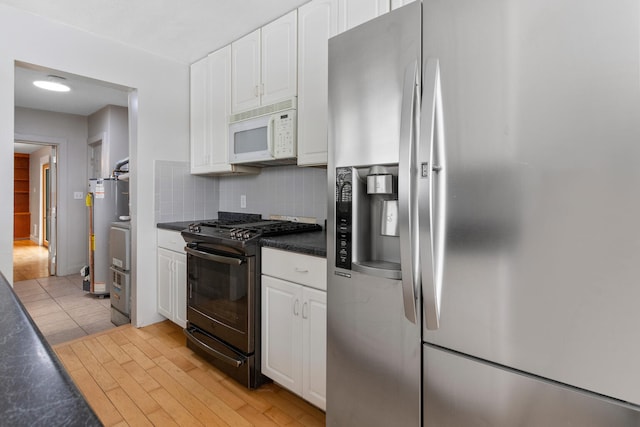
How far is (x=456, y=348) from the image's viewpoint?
1.03 m

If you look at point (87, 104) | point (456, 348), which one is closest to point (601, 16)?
point (456, 348)

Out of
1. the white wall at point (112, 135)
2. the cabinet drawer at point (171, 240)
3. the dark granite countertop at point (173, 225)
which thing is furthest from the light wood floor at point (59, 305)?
the white wall at point (112, 135)

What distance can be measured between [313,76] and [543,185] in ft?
5.11

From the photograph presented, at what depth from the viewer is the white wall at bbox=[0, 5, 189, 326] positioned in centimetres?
217

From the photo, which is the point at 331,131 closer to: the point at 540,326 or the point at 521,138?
the point at 521,138

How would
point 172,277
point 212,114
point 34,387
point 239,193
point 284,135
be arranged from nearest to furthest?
point 34,387 < point 284,135 < point 172,277 < point 212,114 < point 239,193

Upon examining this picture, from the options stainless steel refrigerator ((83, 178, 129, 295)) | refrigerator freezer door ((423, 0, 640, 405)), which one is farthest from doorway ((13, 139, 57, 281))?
refrigerator freezer door ((423, 0, 640, 405))

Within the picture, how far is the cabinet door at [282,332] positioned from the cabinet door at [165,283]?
1217 millimetres

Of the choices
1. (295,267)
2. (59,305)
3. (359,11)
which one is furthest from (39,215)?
(359,11)

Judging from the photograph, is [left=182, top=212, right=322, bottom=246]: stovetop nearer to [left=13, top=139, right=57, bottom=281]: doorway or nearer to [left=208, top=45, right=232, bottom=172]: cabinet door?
[left=208, top=45, right=232, bottom=172]: cabinet door

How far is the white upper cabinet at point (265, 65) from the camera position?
2.20 metres

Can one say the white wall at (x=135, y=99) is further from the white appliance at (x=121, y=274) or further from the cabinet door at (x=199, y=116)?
the white appliance at (x=121, y=274)

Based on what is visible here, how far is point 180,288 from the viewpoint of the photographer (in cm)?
263

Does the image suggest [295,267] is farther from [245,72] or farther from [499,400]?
[245,72]
